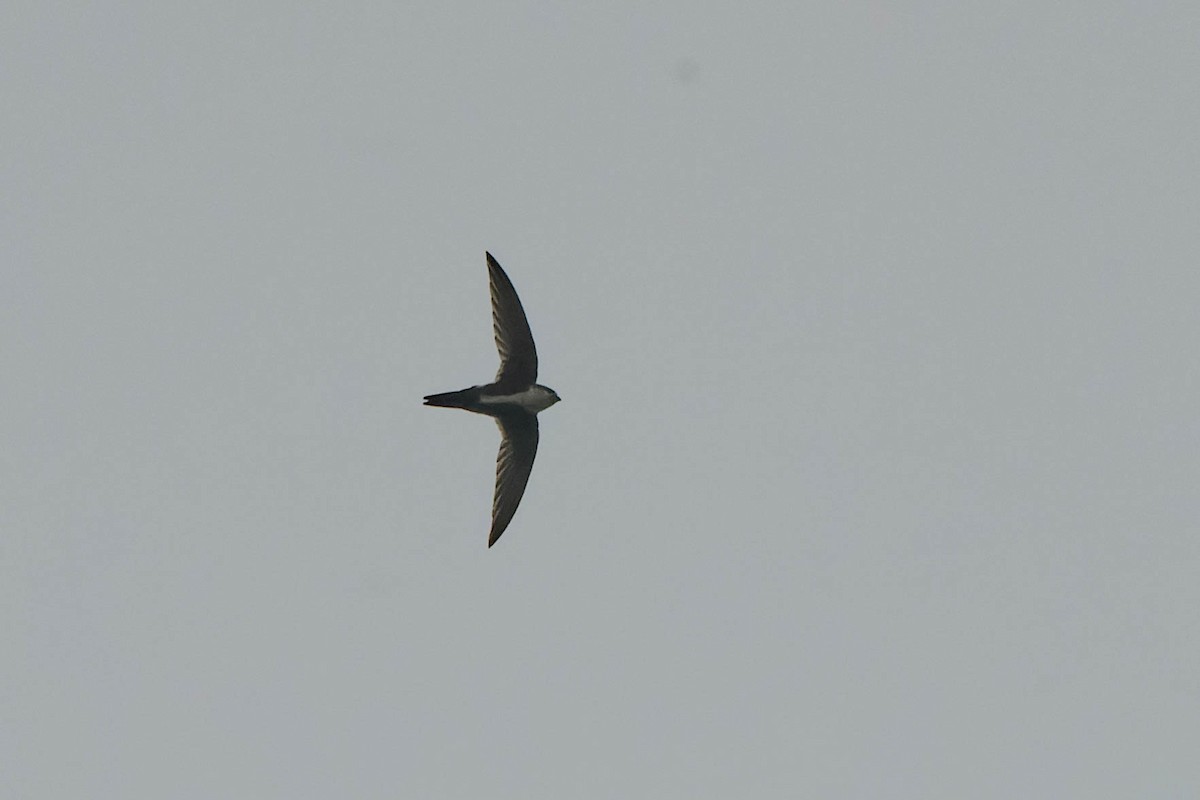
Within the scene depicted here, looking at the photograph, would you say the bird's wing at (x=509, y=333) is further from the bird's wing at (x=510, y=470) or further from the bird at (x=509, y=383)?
the bird's wing at (x=510, y=470)

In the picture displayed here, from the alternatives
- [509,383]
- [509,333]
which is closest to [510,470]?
[509,383]

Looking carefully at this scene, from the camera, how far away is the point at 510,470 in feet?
103

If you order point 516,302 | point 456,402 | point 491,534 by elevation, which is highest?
point 516,302

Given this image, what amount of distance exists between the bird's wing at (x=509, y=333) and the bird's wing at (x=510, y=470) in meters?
1.23

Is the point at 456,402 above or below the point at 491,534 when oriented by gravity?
above

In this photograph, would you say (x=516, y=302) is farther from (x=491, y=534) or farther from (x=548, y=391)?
(x=491, y=534)

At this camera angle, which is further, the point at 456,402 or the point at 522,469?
the point at 522,469

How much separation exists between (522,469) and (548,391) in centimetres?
195

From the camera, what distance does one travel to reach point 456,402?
96.3 feet

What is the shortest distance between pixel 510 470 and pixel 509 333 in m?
2.87

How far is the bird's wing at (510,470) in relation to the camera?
102ft

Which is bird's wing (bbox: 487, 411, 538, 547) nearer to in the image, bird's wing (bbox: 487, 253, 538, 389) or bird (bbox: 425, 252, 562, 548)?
bird (bbox: 425, 252, 562, 548)

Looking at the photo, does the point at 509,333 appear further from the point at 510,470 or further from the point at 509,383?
the point at 510,470

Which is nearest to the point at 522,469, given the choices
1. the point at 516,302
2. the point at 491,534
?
the point at 491,534
